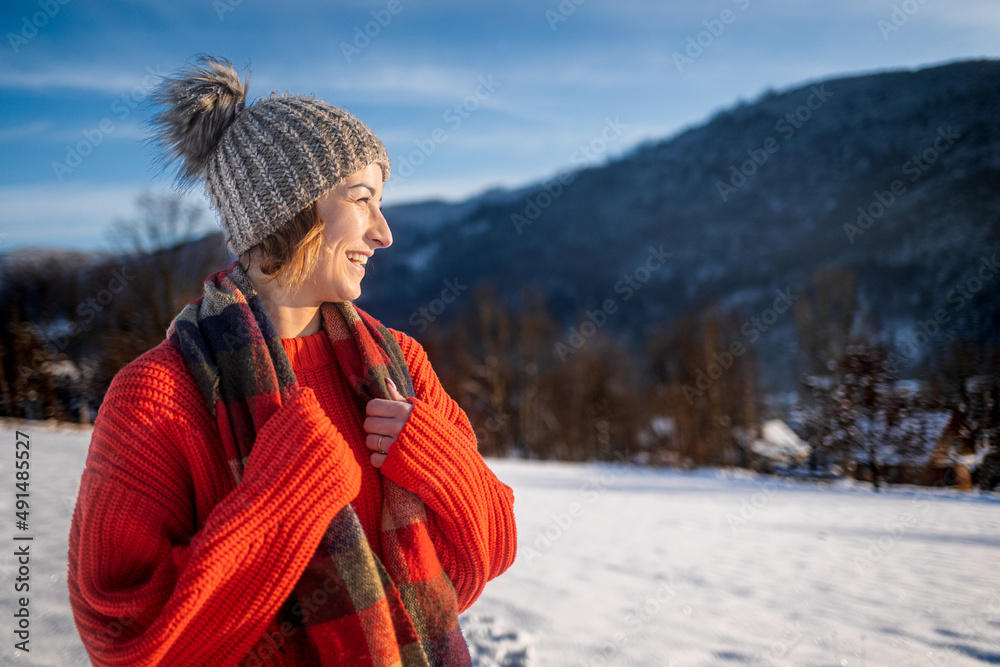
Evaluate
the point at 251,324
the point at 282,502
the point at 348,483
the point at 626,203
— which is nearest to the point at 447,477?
the point at 348,483

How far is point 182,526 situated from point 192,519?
4 centimetres

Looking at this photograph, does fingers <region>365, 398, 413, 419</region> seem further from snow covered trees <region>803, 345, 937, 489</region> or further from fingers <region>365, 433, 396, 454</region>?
snow covered trees <region>803, 345, 937, 489</region>

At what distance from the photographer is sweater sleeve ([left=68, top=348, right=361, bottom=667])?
3.21 feet

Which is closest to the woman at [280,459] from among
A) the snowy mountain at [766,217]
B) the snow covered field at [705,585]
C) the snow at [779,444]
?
the snow covered field at [705,585]

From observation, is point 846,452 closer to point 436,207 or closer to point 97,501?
point 97,501

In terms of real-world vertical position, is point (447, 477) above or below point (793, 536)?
above

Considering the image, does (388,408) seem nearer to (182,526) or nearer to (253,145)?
(182,526)

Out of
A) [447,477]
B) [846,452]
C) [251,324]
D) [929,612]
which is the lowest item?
[846,452]

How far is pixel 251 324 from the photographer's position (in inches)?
50.1

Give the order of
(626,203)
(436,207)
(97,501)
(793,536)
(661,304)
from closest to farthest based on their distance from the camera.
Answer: (97,501) → (793,536) → (661,304) → (626,203) → (436,207)

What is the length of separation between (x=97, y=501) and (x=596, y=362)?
98.1 feet

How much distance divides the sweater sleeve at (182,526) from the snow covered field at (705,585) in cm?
236

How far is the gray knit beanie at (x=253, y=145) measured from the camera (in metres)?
1.37

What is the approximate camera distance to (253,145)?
4.61 ft
